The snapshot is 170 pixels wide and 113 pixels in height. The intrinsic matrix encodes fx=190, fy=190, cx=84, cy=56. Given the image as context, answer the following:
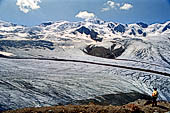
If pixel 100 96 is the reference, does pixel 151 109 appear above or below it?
above

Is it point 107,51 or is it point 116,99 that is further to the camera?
point 107,51

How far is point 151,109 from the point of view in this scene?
9.41 m

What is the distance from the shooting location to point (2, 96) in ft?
47.4

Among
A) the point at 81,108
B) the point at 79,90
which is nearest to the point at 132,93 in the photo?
the point at 79,90

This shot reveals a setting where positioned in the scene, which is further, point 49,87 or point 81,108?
point 49,87

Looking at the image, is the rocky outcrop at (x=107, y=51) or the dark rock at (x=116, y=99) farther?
the rocky outcrop at (x=107, y=51)

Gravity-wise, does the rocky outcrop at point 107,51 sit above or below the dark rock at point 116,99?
above

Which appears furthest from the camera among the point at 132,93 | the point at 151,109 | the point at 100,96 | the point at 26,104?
the point at 132,93

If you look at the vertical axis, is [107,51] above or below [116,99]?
above

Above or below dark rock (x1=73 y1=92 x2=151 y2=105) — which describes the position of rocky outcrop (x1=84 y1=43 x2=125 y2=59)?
above

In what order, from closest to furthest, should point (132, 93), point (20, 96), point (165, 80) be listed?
point (20, 96) → point (132, 93) → point (165, 80)

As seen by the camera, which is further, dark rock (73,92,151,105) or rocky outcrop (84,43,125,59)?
rocky outcrop (84,43,125,59)

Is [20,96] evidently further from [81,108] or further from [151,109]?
[151,109]

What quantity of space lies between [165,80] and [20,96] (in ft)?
59.7
